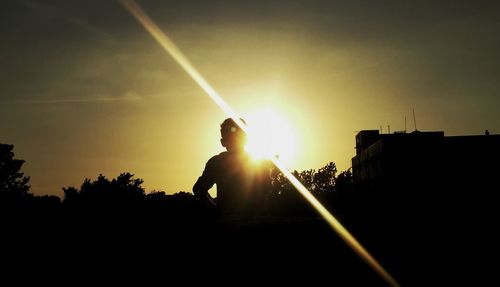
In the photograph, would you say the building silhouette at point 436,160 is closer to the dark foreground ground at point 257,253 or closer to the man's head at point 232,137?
the man's head at point 232,137

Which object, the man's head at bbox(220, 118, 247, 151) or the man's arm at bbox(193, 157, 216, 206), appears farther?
the man's head at bbox(220, 118, 247, 151)

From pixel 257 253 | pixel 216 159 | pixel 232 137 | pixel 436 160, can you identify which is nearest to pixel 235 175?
pixel 216 159

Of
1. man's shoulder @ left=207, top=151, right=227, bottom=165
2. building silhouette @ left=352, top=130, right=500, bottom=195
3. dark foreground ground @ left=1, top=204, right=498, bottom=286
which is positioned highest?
building silhouette @ left=352, top=130, right=500, bottom=195

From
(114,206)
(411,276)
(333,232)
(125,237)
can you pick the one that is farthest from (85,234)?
(411,276)

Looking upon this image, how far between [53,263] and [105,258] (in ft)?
0.90

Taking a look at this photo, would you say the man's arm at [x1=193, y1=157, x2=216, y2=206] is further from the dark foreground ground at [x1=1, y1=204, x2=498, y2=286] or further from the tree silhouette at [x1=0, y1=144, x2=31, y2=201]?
the tree silhouette at [x1=0, y1=144, x2=31, y2=201]

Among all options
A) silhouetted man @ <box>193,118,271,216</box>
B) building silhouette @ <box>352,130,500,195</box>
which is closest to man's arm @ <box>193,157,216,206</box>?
silhouetted man @ <box>193,118,271,216</box>

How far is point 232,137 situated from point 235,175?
0.38 m

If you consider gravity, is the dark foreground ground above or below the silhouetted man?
below

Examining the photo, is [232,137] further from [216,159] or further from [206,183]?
[206,183]

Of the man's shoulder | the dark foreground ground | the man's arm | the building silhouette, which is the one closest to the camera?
the dark foreground ground

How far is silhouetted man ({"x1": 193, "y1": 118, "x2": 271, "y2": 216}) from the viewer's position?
3.63 m

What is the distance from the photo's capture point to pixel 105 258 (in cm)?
211

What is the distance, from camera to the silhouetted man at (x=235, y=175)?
3.63 meters
